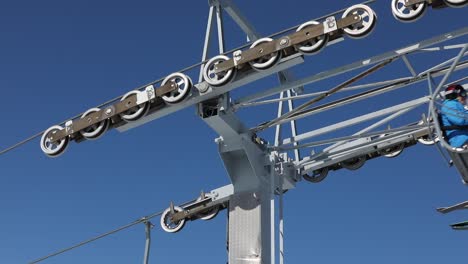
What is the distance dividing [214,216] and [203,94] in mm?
3871

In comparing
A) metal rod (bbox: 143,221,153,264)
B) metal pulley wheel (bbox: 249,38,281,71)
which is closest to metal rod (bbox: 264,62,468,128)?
metal pulley wheel (bbox: 249,38,281,71)

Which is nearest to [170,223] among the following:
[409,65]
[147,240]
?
[147,240]

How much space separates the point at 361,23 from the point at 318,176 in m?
5.94

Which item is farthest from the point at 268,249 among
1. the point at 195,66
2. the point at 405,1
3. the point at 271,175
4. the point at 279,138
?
the point at 405,1

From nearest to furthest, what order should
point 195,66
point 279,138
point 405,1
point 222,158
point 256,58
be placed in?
point 405,1 → point 256,58 → point 195,66 → point 222,158 → point 279,138

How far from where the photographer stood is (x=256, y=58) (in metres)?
12.8

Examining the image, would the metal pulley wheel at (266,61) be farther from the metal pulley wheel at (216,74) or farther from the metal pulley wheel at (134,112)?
the metal pulley wheel at (134,112)

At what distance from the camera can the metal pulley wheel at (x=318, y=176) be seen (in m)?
17.3

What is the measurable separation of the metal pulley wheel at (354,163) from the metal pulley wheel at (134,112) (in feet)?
17.9

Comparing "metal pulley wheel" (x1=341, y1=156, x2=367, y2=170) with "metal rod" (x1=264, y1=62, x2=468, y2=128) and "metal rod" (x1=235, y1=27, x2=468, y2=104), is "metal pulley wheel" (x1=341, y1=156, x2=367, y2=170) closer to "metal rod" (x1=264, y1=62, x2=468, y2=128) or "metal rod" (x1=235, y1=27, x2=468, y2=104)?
"metal rod" (x1=264, y1=62, x2=468, y2=128)

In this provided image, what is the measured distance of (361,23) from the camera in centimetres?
1207

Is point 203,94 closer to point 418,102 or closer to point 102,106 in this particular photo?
point 102,106

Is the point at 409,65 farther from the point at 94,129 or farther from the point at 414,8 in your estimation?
the point at 94,129

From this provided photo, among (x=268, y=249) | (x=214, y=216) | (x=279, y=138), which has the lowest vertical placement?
(x=268, y=249)
